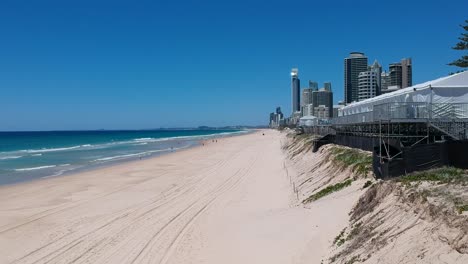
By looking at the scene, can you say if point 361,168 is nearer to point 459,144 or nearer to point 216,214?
point 459,144

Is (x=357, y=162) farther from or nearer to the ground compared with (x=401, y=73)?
nearer to the ground

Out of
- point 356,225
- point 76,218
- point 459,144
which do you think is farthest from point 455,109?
point 76,218

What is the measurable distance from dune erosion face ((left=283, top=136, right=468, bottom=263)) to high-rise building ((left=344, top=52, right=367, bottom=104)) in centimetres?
14784

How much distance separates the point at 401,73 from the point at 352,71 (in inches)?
2168

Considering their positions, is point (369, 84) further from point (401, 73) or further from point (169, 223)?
point (169, 223)

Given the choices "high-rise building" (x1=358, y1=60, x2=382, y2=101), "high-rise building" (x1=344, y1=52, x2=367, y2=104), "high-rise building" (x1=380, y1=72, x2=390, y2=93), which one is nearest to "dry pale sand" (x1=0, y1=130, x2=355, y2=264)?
"high-rise building" (x1=358, y1=60, x2=382, y2=101)

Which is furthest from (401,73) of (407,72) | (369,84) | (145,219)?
(145,219)

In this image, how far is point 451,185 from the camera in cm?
934

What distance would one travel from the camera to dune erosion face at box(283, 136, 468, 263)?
21.9 feet

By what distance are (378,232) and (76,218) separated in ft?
40.6

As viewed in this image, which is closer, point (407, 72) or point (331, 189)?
point (331, 189)

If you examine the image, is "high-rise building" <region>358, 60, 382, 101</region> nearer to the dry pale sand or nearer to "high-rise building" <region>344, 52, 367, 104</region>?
"high-rise building" <region>344, 52, 367, 104</region>

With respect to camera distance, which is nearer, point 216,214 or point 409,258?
point 409,258

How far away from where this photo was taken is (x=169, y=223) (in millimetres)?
14680
